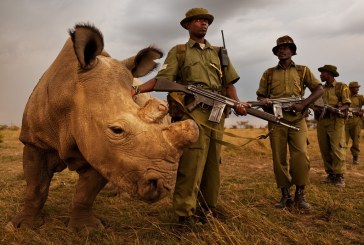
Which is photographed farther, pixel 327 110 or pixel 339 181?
pixel 327 110

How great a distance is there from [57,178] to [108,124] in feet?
17.0

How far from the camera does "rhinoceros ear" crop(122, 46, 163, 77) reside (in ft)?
13.9

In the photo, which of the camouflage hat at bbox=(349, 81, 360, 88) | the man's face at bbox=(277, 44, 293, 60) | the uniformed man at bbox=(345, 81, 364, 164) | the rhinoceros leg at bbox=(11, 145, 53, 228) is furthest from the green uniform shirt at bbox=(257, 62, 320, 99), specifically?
the camouflage hat at bbox=(349, 81, 360, 88)

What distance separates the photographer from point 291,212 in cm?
520

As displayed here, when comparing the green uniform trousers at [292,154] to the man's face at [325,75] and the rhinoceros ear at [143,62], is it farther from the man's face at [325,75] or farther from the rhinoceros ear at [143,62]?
the man's face at [325,75]

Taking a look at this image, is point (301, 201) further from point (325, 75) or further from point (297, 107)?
point (325, 75)

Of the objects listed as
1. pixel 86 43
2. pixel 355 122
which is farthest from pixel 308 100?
pixel 355 122

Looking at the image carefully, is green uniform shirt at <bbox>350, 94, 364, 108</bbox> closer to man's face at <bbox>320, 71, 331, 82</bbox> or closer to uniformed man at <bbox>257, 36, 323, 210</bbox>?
man's face at <bbox>320, 71, 331, 82</bbox>

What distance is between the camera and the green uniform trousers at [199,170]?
417cm

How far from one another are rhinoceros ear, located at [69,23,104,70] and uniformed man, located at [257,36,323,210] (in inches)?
110

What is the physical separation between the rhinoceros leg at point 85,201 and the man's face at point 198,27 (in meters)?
1.89

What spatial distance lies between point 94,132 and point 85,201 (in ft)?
4.85

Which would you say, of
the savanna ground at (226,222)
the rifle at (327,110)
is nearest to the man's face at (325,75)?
the rifle at (327,110)

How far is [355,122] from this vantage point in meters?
12.6
